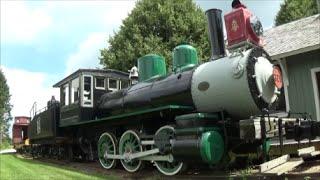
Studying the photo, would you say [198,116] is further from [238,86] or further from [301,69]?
[301,69]

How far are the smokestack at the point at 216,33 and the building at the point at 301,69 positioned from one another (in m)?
2.84

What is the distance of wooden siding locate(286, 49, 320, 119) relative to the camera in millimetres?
13000

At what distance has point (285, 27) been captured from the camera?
55.4 feet

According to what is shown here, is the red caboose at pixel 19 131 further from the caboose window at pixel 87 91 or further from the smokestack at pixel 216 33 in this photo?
the smokestack at pixel 216 33

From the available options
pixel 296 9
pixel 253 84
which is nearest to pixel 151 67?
pixel 253 84

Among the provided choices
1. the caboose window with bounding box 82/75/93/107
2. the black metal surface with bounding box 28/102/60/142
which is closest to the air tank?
the caboose window with bounding box 82/75/93/107

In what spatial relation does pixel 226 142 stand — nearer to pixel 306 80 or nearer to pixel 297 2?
pixel 306 80

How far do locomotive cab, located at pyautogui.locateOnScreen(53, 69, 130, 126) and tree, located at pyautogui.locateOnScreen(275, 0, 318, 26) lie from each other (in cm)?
2337

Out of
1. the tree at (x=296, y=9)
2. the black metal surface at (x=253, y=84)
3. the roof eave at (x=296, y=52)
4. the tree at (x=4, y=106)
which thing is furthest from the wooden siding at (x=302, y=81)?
the tree at (x=4, y=106)

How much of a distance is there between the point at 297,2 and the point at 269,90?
2820 centimetres

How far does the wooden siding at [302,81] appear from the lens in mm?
13000

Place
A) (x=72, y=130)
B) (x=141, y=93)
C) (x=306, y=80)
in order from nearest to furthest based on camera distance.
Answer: (x=141, y=93) → (x=306, y=80) → (x=72, y=130)

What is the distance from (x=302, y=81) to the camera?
13.3 meters

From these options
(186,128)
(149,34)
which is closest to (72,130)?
(186,128)
